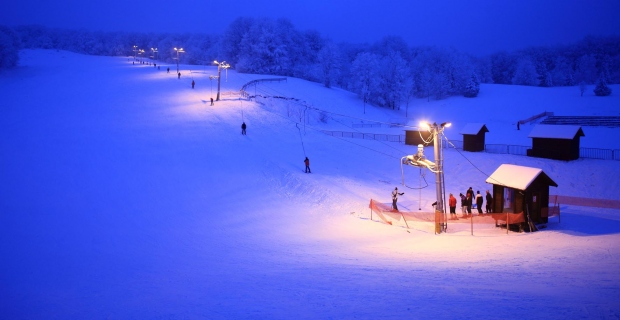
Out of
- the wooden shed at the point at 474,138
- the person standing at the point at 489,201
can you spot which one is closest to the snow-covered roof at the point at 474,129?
the wooden shed at the point at 474,138

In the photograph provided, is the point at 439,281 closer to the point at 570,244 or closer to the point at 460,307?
the point at 460,307

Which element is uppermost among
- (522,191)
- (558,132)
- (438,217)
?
(558,132)

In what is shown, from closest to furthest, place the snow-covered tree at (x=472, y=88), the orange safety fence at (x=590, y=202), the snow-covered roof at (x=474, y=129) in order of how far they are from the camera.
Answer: the orange safety fence at (x=590, y=202)
the snow-covered roof at (x=474, y=129)
the snow-covered tree at (x=472, y=88)

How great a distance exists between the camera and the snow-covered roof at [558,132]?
31641mm

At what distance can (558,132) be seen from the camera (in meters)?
32.4

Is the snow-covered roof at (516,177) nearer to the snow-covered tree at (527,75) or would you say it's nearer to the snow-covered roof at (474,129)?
the snow-covered roof at (474,129)

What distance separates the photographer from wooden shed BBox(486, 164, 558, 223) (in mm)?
17344

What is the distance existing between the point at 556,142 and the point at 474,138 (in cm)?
608

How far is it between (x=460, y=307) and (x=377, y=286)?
2002mm

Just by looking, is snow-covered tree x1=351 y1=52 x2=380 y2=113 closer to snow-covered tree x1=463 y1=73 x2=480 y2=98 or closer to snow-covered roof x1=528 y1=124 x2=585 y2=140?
snow-covered tree x1=463 y1=73 x2=480 y2=98

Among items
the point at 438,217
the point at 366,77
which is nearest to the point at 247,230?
the point at 438,217

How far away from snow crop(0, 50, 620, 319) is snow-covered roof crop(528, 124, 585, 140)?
1982 millimetres

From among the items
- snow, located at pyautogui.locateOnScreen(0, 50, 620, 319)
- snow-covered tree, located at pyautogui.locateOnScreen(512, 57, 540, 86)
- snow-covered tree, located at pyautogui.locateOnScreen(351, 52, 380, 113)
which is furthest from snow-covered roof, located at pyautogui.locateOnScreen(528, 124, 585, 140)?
snow-covered tree, located at pyautogui.locateOnScreen(512, 57, 540, 86)

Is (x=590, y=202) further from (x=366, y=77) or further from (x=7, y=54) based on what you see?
(x=7, y=54)
